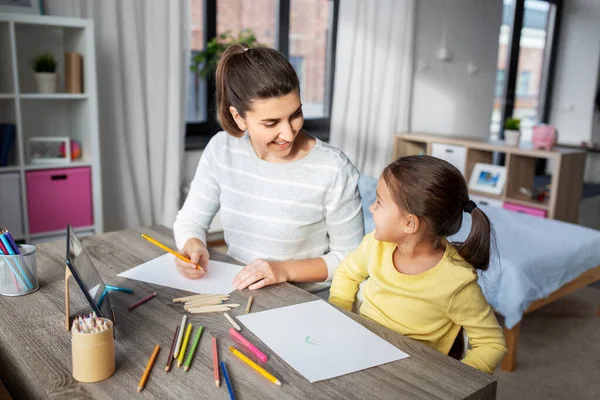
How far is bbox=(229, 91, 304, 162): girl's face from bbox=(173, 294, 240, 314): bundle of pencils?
1.29ft

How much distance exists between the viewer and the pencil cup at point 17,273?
1082 mm

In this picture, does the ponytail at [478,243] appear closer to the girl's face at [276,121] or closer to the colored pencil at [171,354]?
the girl's face at [276,121]

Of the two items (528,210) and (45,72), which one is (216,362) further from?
(528,210)

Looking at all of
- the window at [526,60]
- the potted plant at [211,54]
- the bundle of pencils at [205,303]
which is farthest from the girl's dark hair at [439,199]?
the window at [526,60]

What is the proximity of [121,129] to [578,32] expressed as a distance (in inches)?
194

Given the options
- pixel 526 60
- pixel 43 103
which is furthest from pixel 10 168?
pixel 526 60

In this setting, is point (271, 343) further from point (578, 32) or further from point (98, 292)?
point (578, 32)

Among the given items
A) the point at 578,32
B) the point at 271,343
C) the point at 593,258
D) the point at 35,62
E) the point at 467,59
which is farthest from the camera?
the point at 578,32

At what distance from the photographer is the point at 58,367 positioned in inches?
32.9

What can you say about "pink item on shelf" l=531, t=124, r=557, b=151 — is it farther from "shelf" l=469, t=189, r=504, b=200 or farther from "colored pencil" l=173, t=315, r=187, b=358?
"colored pencil" l=173, t=315, r=187, b=358

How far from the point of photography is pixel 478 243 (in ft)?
3.64

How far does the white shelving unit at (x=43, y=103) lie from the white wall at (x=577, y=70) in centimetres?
497

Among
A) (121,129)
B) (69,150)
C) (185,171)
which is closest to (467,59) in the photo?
(185,171)

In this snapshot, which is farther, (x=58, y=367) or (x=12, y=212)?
(x=12, y=212)
